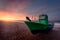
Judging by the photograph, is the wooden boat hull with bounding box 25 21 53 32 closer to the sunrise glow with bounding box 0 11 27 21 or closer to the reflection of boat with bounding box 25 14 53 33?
the reflection of boat with bounding box 25 14 53 33

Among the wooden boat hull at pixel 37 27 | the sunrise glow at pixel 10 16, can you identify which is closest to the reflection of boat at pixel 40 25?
the wooden boat hull at pixel 37 27

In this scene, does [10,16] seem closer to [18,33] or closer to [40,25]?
[18,33]

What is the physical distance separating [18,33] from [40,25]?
0.28 m

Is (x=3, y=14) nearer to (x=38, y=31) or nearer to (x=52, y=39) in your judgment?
(x=38, y=31)

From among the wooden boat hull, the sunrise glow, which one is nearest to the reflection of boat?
the wooden boat hull

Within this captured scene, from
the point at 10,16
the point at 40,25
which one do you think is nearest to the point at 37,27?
the point at 40,25

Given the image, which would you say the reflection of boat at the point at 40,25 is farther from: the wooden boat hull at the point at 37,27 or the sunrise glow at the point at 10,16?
the sunrise glow at the point at 10,16

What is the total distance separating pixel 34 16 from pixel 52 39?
34 cm

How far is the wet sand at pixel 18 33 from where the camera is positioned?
61.9 inches

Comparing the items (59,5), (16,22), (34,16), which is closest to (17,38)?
(16,22)

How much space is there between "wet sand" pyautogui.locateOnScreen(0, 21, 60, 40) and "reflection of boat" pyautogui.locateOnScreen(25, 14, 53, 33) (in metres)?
0.05

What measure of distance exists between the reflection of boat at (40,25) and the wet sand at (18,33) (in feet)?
0.17

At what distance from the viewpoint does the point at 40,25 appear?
1558mm

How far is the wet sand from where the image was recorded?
61.9 inches
